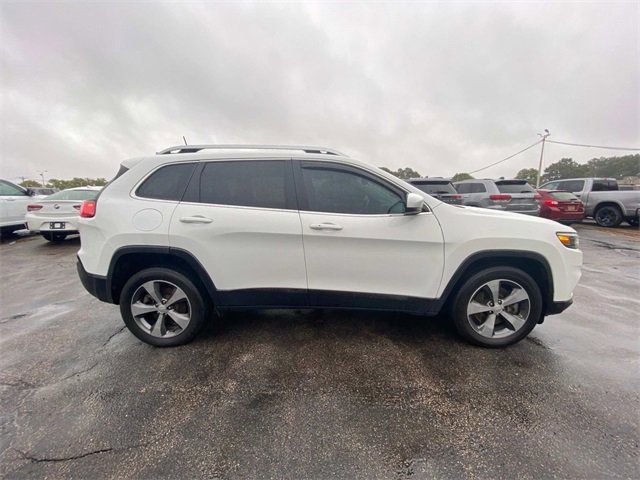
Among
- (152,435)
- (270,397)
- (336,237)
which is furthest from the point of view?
(336,237)

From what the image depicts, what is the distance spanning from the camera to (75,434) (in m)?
1.70

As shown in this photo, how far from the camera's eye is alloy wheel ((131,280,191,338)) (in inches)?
101

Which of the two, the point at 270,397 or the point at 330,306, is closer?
the point at 270,397

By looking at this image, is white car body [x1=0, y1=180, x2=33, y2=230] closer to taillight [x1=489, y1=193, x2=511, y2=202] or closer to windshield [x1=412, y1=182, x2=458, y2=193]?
windshield [x1=412, y1=182, x2=458, y2=193]

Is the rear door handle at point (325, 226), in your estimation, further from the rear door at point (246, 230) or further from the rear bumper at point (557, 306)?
the rear bumper at point (557, 306)

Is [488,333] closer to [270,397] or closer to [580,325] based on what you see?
[580,325]

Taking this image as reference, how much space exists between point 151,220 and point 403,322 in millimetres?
2807

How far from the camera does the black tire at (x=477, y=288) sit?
2.44 m

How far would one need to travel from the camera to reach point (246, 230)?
238 centimetres

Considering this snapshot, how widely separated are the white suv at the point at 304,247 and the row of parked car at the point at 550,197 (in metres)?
5.17

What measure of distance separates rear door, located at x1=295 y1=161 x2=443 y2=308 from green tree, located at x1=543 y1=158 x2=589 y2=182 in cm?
6670

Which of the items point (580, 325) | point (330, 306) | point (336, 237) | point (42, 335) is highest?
point (336, 237)

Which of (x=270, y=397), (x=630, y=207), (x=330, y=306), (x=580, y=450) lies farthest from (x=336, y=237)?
(x=630, y=207)

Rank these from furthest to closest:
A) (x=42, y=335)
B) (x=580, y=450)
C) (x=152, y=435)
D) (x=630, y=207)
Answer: (x=630, y=207) → (x=42, y=335) → (x=152, y=435) → (x=580, y=450)
